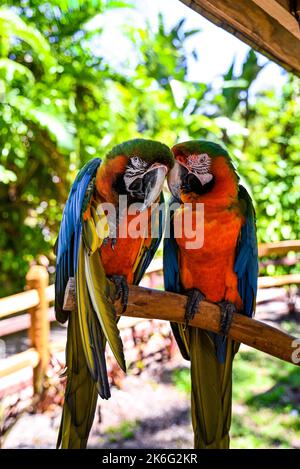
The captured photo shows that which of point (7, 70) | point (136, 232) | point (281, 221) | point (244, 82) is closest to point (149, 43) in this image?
point (244, 82)

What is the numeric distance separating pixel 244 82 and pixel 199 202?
9.49 feet

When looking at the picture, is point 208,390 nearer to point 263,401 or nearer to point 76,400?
point 76,400

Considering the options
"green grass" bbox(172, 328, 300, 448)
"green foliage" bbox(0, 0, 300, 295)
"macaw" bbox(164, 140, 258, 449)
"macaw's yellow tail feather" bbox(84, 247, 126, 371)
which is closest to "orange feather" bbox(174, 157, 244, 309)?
"macaw" bbox(164, 140, 258, 449)

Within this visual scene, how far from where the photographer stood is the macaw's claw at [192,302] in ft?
3.31

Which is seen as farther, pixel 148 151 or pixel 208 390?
pixel 208 390

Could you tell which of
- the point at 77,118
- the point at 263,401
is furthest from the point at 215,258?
the point at 77,118

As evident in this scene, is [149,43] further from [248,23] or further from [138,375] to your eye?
[248,23]

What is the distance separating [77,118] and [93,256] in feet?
8.01

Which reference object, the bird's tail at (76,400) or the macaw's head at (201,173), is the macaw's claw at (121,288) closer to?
the bird's tail at (76,400)

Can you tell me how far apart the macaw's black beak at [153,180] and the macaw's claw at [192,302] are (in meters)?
0.28

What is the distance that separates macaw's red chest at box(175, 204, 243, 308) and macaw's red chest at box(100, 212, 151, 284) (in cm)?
9

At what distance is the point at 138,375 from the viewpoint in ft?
8.87

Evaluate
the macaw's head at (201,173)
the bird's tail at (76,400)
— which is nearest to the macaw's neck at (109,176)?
the macaw's head at (201,173)

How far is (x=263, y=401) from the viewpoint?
2457 millimetres
